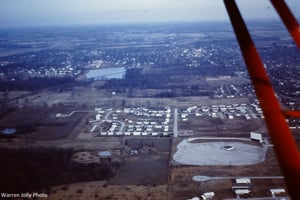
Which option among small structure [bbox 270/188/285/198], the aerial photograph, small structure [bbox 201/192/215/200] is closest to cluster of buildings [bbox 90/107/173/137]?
the aerial photograph

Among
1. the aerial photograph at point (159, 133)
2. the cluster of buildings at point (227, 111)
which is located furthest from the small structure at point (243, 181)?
the cluster of buildings at point (227, 111)

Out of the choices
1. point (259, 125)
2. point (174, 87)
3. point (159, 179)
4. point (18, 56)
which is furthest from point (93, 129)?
point (18, 56)

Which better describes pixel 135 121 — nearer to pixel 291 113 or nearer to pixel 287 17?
pixel 287 17

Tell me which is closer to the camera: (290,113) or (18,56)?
(290,113)

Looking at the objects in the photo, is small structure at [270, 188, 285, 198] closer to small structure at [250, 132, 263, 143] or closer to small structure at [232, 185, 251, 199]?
small structure at [232, 185, 251, 199]

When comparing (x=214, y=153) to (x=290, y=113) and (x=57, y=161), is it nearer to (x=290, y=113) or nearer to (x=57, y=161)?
(x=57, y=161)

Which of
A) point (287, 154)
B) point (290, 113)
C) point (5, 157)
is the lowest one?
point (5, 157)
